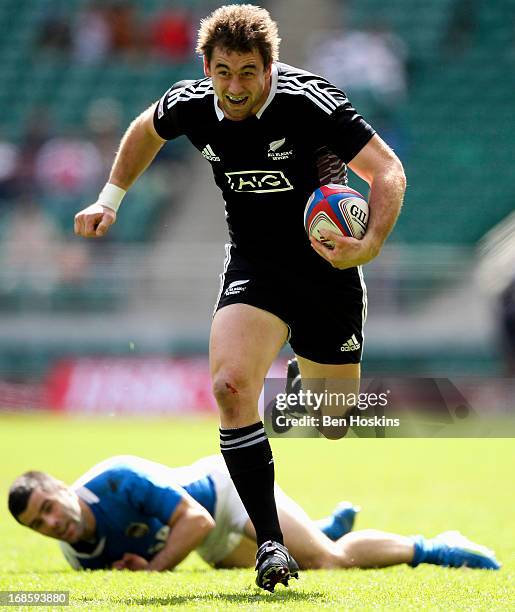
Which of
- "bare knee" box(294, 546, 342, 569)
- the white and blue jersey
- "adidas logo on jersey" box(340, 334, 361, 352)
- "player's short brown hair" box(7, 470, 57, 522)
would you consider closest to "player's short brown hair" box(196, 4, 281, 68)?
"adidas logo on jersey" box(340, 334, 361, 352)

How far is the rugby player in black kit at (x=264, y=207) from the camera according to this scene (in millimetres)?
5223

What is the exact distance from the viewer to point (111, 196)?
19.7 feet

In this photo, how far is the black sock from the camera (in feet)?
17.3

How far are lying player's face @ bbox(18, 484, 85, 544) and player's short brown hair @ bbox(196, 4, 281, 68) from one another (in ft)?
7.66

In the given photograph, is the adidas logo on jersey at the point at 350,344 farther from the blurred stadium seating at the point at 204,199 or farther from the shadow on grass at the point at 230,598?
the blurred stadium seating at the point at 204,199

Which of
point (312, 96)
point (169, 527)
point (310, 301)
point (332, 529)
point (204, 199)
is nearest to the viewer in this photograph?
point (312, 96)

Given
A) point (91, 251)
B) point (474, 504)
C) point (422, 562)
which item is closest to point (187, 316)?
point (91, 251)

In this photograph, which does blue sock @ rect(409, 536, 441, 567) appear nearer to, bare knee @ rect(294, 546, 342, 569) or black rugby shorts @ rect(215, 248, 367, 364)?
bare knee @ rect(294, 546, 342, 569)

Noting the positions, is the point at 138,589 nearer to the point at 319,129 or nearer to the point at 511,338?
the point at 319,129

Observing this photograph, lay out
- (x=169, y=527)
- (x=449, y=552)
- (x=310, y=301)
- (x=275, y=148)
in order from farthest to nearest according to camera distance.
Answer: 1. (x=449, y=552)
2. (x=169, y=527)
3. (x=310, y=301)
4. (x=275, y=148)

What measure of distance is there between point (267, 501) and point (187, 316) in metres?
11.7

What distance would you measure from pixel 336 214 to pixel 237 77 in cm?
74

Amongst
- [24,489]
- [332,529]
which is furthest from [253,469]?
[332,529]

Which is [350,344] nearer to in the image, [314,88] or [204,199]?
[314,88]
